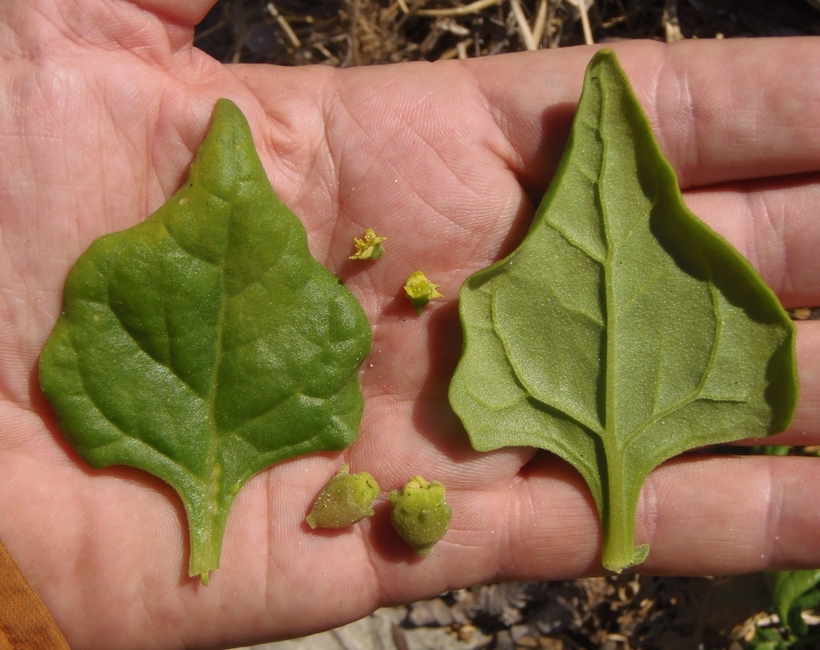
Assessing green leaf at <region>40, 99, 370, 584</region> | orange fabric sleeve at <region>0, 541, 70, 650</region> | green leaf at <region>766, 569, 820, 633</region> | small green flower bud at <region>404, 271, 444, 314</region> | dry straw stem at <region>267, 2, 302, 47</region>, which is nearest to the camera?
orange fabric sleeve at <region>0, 541, 70, 650</region>

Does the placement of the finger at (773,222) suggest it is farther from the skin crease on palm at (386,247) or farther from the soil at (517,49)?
the soil at (517,49)

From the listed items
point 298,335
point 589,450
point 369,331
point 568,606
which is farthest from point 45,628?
point 568,606

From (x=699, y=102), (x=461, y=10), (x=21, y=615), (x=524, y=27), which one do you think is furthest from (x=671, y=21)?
(x=21, y=615)

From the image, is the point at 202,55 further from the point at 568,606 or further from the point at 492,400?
the point at 568,606

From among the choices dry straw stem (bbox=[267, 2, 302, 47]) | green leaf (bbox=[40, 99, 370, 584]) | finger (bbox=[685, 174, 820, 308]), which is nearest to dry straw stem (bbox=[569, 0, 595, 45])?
finger (bbox=[685, 174, 820, 308])

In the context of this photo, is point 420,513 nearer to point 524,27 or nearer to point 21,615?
point 21,615

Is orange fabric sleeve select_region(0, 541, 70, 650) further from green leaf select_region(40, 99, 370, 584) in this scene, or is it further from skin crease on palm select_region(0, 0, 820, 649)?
green leaf select_region(40, 99, 370, 584)
